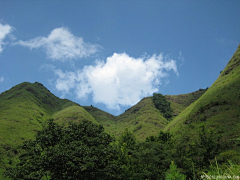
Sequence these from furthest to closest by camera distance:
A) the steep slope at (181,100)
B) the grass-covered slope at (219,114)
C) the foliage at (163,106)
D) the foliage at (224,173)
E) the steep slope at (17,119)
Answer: the steep slope at (181,100)
the foliage at (163,106)
the steep slope at (17,119)
the grass-covered slope at (219,114)
the foliage at (224,173)

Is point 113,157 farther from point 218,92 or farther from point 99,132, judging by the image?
point 218,92

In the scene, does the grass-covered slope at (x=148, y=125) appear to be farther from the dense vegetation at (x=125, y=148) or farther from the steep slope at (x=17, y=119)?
the steep slope at (x=17, y=119)

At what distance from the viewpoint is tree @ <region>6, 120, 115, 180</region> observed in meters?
21.2

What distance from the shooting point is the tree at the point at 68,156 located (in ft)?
69.7

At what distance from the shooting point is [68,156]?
2108cm

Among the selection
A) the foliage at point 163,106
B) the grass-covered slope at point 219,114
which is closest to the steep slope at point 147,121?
the foliage at point 163,106

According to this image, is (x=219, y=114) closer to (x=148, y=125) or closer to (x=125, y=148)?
(x=125, y=148)

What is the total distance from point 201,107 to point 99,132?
151ft

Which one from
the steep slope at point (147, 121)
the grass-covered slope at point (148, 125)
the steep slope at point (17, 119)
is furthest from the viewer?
the steep slope at point (147, 121)

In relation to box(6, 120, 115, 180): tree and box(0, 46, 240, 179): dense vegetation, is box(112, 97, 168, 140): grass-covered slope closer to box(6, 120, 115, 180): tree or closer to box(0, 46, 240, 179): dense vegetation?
box(0, 46, 240, 179): dense vegetation

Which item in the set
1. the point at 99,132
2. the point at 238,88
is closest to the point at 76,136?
the point at 99,132

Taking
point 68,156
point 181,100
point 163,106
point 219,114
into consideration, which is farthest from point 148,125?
point 68,156

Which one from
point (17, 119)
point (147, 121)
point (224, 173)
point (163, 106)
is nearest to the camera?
point (224, 173)

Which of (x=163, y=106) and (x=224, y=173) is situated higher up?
(x=163, y=106)
